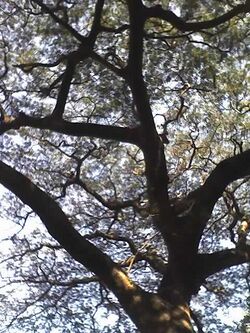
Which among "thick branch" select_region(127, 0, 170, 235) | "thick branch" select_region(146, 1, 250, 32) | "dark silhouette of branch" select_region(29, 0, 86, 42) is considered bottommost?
"thick branch" select_region(127, 0, 170, 235)

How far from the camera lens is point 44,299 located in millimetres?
7773

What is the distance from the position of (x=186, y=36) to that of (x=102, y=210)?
9.33 feet

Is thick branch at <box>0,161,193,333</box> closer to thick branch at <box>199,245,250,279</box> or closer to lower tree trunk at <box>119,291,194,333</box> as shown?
lower tree trunk at <box>119,291,194,333</box>

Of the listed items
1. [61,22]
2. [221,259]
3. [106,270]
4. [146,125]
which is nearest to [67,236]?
[106,270]

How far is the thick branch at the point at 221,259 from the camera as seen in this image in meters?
5.82

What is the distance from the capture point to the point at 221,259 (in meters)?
5.92

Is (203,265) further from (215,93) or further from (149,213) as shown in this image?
(215,93)

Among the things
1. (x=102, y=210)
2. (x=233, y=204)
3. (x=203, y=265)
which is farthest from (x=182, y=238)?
(x=102, y=210)

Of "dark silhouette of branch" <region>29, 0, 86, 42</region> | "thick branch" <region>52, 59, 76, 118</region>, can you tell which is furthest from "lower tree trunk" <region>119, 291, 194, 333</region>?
"dark silhouette of branch" <region>29, 0, 86, 42</region>

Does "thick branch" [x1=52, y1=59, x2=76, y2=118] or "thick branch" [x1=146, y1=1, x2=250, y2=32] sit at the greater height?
"thick branch" [x1=146, y1=1, x2=250, y2=32]

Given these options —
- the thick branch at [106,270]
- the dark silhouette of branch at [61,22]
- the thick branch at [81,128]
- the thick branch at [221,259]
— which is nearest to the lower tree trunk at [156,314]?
the thick branch at [106,270]

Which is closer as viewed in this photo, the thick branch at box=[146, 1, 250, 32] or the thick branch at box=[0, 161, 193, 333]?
the thick branch at box=[0, 161, 193, 333]

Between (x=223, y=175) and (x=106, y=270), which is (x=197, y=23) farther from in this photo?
(x=106, y=270)

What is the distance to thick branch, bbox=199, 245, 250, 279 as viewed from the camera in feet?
19.1
